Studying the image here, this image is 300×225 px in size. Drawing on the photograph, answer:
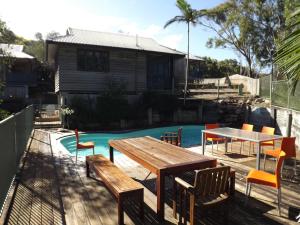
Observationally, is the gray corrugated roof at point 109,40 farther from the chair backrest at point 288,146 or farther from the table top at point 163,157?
the chair backrest at point 288,146

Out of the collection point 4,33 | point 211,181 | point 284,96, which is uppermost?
point 4,33

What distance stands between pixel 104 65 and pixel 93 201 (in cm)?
1289

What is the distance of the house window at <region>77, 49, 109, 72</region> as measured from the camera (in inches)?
622

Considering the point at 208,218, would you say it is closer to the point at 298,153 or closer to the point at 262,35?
the point at 298,153

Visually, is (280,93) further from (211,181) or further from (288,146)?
(211,181)

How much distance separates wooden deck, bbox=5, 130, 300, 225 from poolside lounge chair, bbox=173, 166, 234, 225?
404 mm

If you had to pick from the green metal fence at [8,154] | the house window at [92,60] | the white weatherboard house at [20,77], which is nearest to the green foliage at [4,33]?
the green metal fence at [8,154]

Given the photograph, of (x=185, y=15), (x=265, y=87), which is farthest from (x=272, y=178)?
(x=185, y=15)

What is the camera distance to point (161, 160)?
4230 mm

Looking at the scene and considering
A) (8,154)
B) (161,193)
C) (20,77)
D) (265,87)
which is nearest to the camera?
(161,193)

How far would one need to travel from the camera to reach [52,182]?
5.62m

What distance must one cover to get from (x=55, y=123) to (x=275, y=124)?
454 inches

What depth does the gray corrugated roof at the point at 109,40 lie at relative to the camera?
15.6m

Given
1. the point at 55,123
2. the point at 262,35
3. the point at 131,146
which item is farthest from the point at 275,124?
the point at 262,35
